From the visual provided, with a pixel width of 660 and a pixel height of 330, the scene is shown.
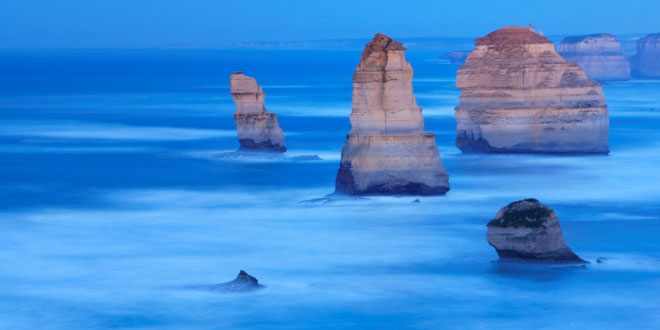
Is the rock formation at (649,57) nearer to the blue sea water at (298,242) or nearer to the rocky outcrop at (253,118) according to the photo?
the blue sea water at (298,242)

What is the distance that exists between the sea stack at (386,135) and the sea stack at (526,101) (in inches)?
536

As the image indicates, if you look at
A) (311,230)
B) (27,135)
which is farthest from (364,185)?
(27,135)

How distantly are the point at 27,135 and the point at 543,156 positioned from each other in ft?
100

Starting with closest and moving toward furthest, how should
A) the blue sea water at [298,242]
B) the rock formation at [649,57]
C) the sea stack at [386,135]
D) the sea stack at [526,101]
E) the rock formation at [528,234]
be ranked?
1. the blue sea water at [298,242]
2. the rock formation at [528,234]
3. the sea stack at [386,135]
4. the sea stack at [526,101]
5. the rock formation at [649,57]

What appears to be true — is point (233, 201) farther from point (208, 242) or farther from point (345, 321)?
point (345, 321)

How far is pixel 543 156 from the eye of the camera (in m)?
51.7

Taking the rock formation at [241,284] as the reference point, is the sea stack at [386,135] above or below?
above

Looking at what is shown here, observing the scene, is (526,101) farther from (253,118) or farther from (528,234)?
(528,234)

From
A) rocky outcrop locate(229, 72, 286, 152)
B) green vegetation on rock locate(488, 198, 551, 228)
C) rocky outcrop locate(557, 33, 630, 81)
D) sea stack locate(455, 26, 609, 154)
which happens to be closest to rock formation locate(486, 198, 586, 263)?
green vegetation on rock locate(488, 198, 551, 228)

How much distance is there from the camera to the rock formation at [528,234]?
27.4 metres

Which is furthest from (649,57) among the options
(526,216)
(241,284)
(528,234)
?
(241,284)

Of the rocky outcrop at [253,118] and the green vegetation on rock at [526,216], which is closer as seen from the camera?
the green vegetation on rock at [526,216]

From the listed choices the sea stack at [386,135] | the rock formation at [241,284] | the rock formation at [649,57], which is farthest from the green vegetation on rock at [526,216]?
the rock formation at [649,57]

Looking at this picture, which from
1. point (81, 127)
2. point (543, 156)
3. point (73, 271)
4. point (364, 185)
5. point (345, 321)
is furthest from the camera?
point (81, 127)
